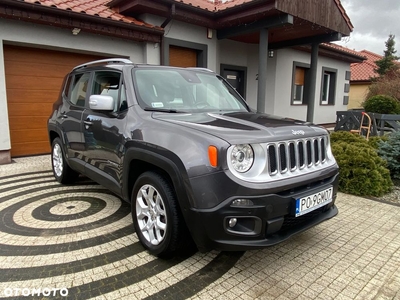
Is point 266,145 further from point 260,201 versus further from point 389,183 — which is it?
point 389,183

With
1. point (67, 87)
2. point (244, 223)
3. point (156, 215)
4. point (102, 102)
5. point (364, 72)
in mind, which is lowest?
point (156, 215)

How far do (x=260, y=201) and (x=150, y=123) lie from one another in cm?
122

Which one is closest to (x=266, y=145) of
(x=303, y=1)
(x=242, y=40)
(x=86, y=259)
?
(x=86, y=259)

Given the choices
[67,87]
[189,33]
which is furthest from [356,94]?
[67,87]

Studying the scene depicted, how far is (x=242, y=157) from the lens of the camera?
2260 mm

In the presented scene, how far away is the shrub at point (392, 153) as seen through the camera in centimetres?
554

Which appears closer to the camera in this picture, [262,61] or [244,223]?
[244,223]

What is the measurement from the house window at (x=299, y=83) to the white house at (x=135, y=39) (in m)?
1.67

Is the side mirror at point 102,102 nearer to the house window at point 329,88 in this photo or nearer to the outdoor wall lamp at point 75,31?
the outdoor wall lamp at point 75,31

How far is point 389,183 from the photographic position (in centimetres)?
506

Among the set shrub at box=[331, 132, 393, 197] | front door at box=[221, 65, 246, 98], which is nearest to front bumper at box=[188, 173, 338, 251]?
shrub at box=[331, 132, 393, 197]

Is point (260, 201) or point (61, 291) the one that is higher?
point (260, 201)

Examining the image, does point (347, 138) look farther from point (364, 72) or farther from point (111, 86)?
point (364, 72)

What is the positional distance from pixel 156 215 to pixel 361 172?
11.9ft
